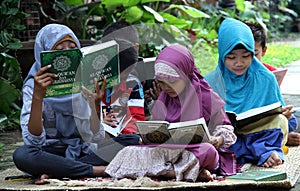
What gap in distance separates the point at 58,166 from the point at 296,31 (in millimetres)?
12373

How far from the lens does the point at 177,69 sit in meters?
3.16

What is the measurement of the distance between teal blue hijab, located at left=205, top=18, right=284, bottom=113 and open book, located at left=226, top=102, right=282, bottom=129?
99mm

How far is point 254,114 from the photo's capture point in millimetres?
3504

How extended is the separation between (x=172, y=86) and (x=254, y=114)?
1.95ft

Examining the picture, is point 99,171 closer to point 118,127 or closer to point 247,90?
point 118,127

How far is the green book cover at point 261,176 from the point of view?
298 centimetres

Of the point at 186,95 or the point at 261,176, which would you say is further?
the point at 186,95

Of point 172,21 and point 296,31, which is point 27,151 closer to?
point 172,21

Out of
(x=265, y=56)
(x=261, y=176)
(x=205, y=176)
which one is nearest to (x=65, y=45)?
(x=205, y=176)

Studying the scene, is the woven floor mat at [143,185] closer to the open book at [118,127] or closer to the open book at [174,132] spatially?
the open book at [174,132]

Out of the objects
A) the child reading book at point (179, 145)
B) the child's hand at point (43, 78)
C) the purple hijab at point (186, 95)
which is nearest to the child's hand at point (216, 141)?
the child reading book at point (179, 145)

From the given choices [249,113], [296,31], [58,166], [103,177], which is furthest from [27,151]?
[296,31]

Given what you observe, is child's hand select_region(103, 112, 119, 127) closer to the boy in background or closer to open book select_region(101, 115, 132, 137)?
open book select_region(101, 115, 132, 137)

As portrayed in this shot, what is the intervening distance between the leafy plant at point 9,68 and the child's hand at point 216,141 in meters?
2.21
